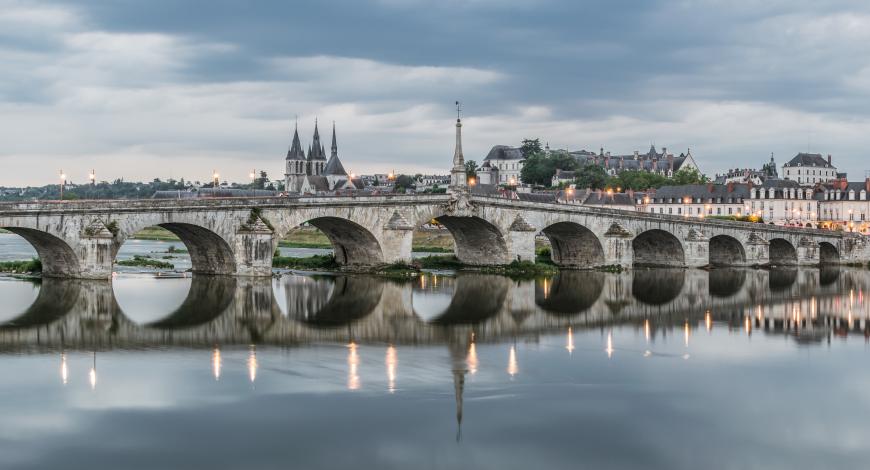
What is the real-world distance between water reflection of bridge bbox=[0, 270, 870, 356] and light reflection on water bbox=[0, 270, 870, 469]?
0.24 metres

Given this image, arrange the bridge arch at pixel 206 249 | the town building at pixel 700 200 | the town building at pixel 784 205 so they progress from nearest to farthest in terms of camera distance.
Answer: the bridge arch at pixel 206 249, the town building at pixel 784 205, the town building at pixel 700 200

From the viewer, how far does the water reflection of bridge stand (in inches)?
1473

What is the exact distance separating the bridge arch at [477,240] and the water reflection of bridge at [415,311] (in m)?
4.94

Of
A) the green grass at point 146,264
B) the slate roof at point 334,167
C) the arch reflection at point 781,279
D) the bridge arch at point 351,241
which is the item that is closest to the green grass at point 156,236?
the green grass at point 146,264

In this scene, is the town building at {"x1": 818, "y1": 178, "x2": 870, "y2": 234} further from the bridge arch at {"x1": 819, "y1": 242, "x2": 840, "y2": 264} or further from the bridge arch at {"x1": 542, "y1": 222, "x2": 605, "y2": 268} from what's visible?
the bridge arch at {"x1": 542, "y1": 222, "x2": 605, "y2": 268}

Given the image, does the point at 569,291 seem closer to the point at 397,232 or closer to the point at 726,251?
the point at 397,232

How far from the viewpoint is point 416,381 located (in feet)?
97.1

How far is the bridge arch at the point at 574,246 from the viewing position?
74562 millimetres

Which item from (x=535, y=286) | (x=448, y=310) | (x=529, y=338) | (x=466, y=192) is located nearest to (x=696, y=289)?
(x=535, y=286)

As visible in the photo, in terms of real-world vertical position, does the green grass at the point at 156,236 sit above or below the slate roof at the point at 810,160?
below

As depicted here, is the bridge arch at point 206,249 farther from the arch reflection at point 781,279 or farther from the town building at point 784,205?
the town building at point 784,205

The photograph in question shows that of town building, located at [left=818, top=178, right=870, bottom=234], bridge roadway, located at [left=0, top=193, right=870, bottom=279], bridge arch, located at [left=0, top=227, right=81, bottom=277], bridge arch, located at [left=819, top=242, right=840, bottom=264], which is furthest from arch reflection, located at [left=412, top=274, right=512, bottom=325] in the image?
town building, located at [left=818, top=178, right=870, bottom=234]

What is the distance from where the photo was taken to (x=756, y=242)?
82.2 m

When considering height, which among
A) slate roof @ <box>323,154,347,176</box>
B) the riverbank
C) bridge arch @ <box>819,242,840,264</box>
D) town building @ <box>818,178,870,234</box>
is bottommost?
bridge arch @ <box>819,242,840,264</box>
